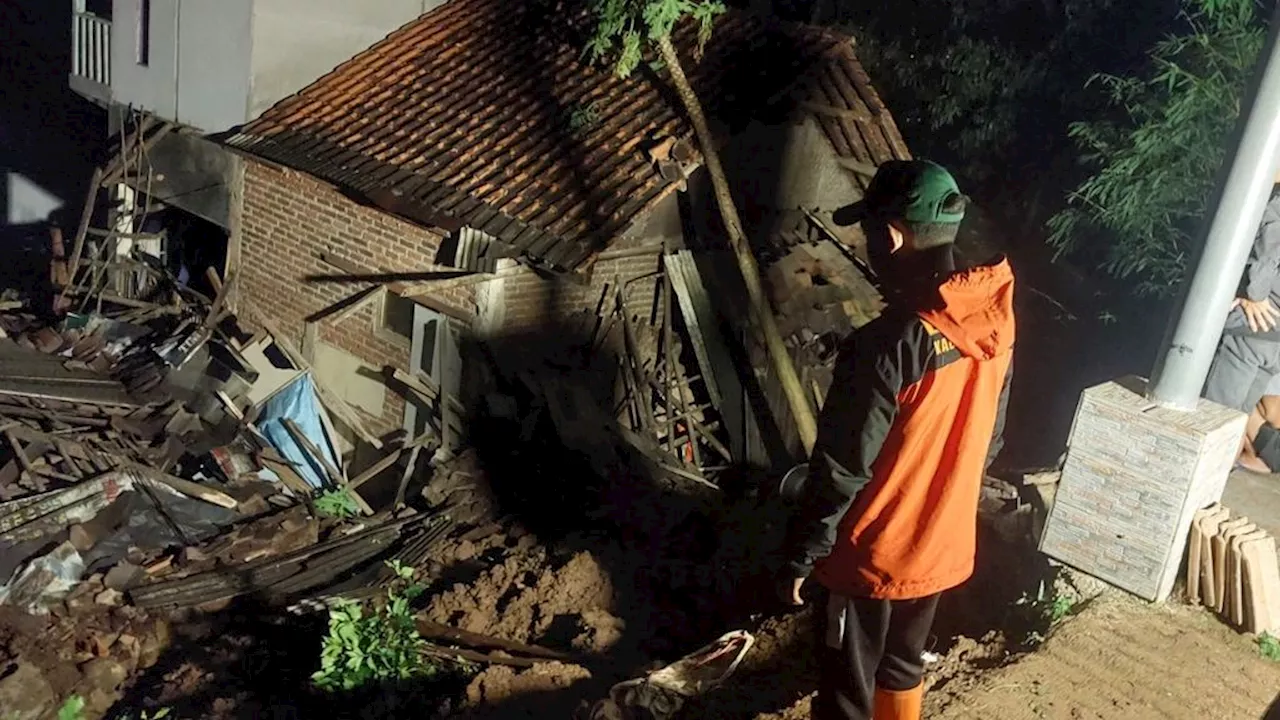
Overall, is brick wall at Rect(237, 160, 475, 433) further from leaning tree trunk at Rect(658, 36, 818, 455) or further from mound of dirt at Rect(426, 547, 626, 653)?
mound of dirt at Rect(426, 547, 626, 653)

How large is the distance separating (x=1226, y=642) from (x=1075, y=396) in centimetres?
905

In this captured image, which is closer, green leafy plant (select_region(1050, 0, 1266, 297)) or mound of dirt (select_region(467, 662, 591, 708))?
mound of dirt (select_region(467, 662, 591, 708))

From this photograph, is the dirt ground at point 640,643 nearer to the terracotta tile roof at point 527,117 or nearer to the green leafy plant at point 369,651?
the green leafy plant at point 369,651

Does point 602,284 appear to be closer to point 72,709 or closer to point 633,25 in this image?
point 633,25

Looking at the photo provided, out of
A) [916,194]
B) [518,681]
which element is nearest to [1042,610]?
[916,194]

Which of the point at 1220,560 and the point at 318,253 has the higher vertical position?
the point at 1220,560

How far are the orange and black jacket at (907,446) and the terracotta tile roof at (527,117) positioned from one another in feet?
18.9

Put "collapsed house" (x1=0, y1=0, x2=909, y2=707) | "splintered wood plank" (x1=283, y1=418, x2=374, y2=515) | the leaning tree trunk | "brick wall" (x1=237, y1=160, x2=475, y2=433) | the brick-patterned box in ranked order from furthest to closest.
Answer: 1. "brick wall" (x1=237, y1=160, x2=475, y2=433)
2. "splintered wood plank" (x1=283, y1=418, x2=374, y2=515)
3. the leaning tree trunk
4. "collapsed house" (x1=0, y1=0, x2=909, y2=707)
5. the brick-patterned box

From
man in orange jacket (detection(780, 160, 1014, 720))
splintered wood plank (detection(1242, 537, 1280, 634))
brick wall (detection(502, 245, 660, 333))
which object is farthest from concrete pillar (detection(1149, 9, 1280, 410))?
brick wall (detection(502, 245, 660, 333))

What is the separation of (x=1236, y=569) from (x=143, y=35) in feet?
42.7

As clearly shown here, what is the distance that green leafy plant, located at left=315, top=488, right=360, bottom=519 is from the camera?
9086 millimetres

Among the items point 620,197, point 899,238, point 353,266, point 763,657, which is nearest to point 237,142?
point 353,266

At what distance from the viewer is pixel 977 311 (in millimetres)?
3051

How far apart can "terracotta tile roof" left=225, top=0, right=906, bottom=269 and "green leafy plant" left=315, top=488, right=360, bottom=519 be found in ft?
9.03
